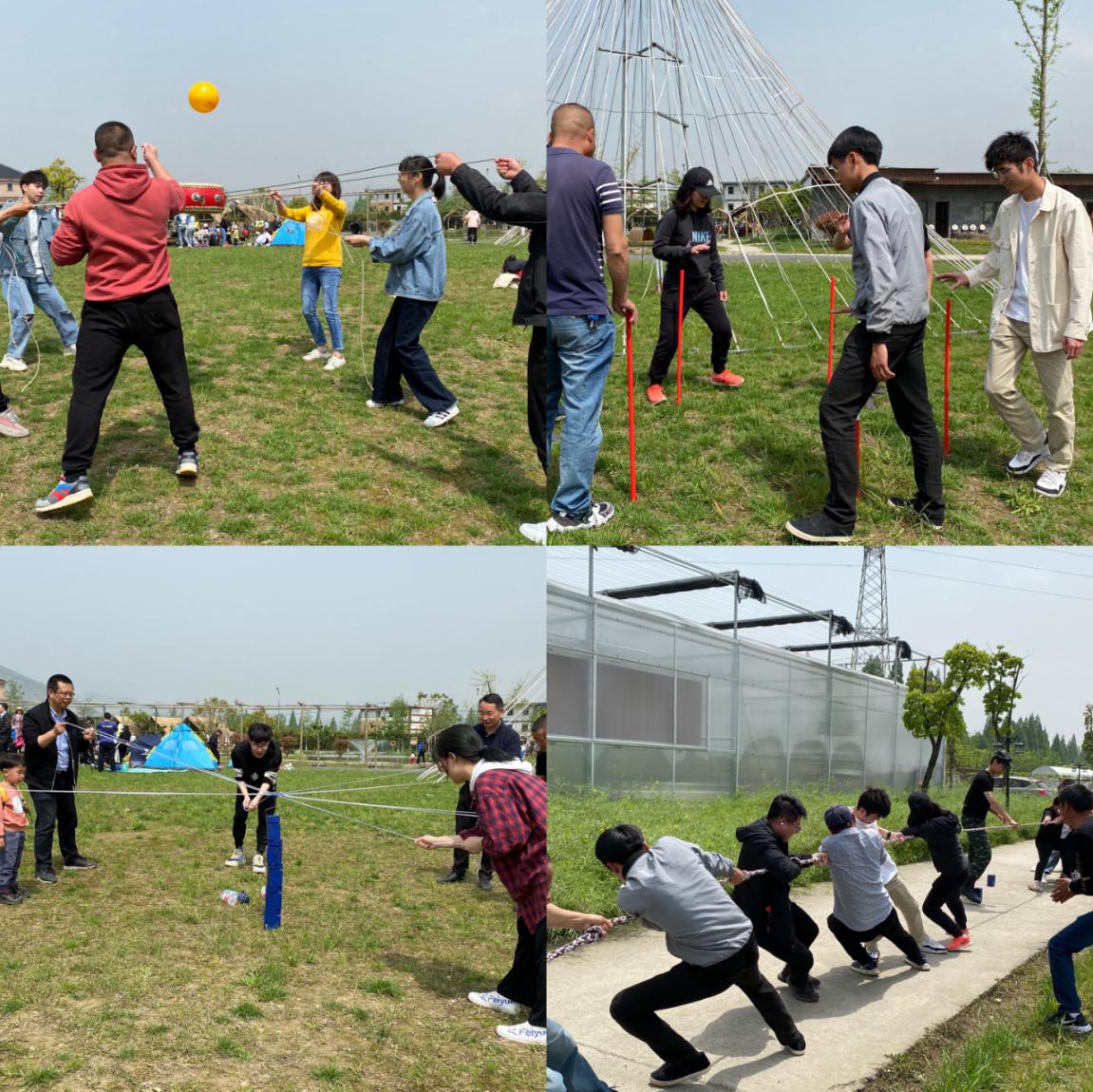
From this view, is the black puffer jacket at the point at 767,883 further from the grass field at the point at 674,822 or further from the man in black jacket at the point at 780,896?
the grass field at the point at 674,822

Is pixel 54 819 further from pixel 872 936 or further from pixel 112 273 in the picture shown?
pixel 872 936

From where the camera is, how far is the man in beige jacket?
19.5 ft

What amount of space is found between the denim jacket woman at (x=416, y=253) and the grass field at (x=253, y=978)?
4.01m

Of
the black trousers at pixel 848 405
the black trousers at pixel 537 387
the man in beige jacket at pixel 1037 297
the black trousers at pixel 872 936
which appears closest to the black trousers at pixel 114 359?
the black trousers at pixel 537 387

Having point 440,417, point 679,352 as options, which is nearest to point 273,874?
point 440,417

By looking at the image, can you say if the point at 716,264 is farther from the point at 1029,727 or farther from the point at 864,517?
the point at 1029,727

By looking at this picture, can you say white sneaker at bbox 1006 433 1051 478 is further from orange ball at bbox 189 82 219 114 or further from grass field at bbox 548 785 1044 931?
orange ball at bbox 189 82 219 114

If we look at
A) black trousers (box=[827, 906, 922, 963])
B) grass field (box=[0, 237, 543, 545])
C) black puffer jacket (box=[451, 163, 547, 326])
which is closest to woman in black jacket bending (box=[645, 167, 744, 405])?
grass field (box=[0, 237, 543, 545])

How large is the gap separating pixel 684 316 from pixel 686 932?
5477mm

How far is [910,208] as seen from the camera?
5.39 meters

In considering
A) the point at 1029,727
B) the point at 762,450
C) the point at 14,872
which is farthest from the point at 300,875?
the point at 1029,727

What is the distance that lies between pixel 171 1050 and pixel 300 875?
298 cm

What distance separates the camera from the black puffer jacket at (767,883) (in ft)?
13.3

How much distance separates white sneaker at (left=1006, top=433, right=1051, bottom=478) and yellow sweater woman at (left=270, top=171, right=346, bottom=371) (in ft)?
16.9
